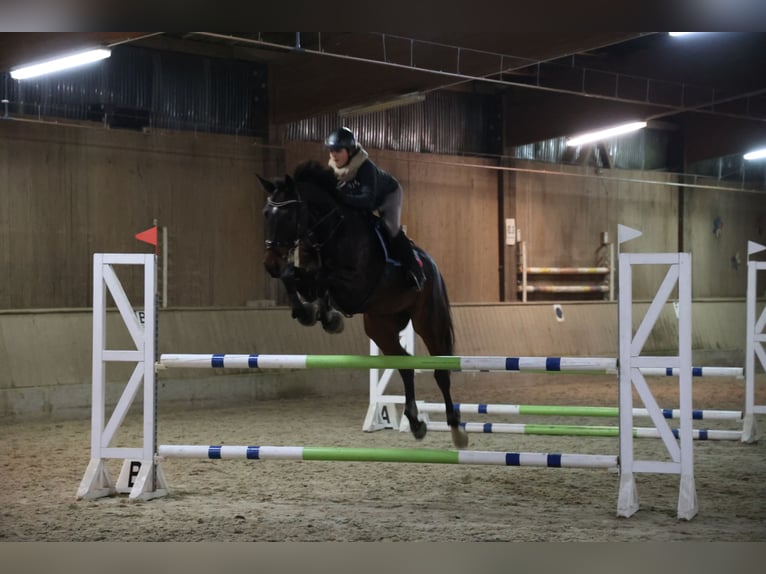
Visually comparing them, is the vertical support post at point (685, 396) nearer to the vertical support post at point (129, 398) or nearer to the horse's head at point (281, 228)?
the horse's head at point (281, 228)

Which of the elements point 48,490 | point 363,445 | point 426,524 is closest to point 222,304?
point 363,445

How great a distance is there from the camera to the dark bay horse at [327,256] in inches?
193

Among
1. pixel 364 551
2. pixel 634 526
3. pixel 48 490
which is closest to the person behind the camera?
pixel 364 551

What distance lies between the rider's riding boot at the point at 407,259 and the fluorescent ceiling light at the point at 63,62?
421 centimetres

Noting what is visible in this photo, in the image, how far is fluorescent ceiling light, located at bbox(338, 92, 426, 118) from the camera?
10961 millimetres

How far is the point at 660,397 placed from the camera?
1015 cm

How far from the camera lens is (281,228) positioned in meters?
4.88

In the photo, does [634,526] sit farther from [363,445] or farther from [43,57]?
[43,57]

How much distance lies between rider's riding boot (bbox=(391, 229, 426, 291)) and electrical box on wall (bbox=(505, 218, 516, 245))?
29.3ft

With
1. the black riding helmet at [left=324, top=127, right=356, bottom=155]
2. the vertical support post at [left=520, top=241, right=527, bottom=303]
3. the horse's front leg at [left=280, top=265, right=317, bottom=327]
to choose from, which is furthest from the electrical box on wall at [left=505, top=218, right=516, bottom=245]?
the horse's front leg at [left=280, top=265, right=317, bottom=327]

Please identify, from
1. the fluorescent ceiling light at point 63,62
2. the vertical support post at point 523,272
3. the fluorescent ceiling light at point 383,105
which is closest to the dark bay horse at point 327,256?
the fluorescent ceiling light at point 63,62

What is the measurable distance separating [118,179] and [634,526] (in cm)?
811

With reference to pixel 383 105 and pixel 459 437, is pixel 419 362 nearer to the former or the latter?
pixel 459 437

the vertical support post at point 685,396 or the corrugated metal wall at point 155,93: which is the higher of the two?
the corrugated metal wall at point 155,93
